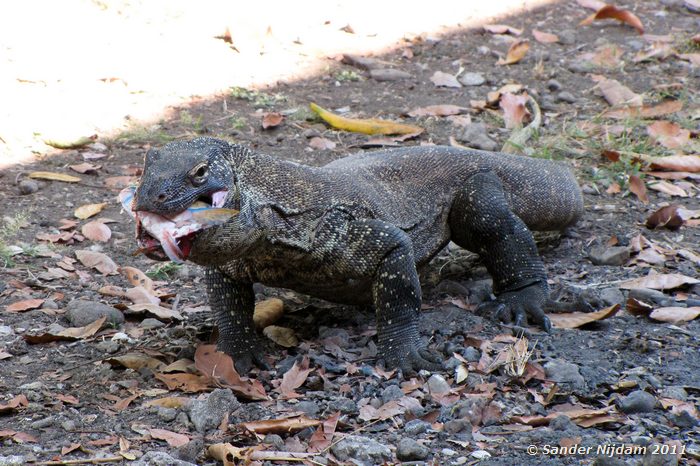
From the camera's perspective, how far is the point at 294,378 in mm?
4578

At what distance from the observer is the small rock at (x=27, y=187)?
22.6 ft

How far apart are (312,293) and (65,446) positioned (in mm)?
1748

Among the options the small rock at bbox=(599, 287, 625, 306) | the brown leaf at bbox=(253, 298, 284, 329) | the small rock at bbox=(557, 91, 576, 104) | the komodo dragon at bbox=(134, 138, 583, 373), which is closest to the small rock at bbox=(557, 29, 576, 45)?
the small rock at bbox=(557, 91, 576, 104)

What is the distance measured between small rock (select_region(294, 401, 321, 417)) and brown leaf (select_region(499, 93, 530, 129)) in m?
4.85

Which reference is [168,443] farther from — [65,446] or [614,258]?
[614,258]

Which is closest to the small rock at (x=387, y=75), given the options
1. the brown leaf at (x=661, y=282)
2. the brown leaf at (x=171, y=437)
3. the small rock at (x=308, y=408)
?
the brown leaf at (x=661, y=282)

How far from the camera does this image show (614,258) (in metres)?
6.07

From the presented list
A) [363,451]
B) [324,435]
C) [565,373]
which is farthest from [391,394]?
[565,373]

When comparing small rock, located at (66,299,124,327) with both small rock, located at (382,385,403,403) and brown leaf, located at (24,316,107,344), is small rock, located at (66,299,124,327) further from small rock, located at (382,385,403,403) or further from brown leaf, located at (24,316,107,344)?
small rock, located at (382,385,403,403)

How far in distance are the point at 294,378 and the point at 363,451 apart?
3.09 ft

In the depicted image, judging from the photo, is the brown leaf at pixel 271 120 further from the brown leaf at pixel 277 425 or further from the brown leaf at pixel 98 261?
the brown leaf at pixel 277 425

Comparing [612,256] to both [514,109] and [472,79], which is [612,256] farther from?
[472,79]

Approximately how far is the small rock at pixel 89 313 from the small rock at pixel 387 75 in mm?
4766

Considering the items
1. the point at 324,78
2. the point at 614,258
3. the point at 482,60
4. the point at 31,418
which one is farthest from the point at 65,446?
the point at 482,60
